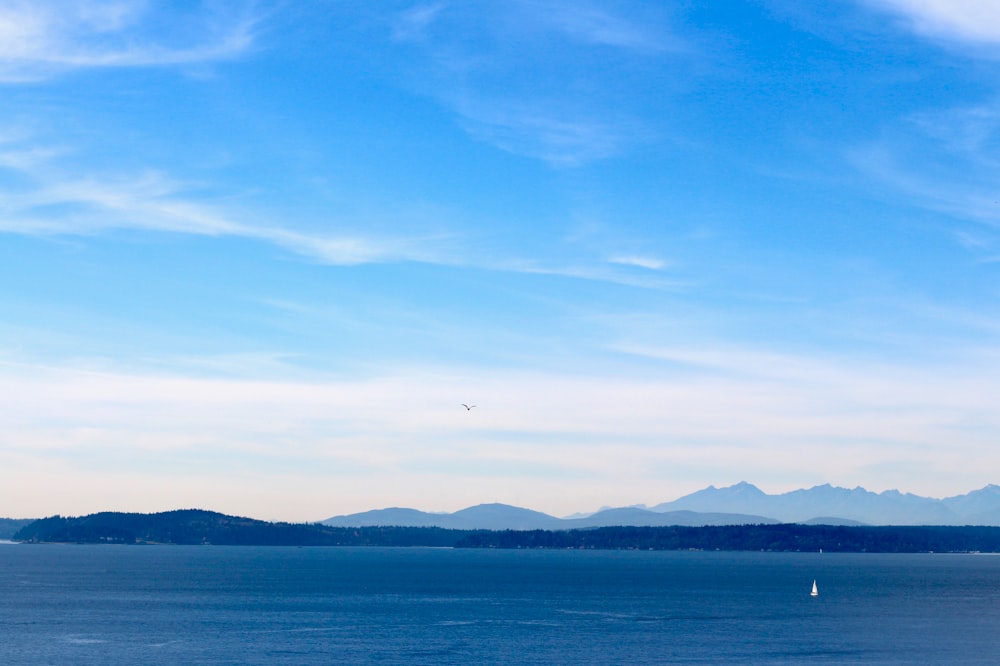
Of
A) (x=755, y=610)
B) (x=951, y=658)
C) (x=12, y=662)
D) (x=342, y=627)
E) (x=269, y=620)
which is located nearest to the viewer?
(x=12, y=662)

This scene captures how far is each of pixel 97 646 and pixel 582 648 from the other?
60.1m

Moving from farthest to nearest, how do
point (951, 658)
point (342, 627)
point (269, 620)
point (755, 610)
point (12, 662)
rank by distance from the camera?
point (755, 610) → point (269, 620) → point (342, 627) → point (951, 658) → point (12, 662)

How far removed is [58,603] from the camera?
19988 centimetres

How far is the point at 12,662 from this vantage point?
12138cm

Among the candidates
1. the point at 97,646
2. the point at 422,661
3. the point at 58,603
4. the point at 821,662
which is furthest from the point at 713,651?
the point at 58,603

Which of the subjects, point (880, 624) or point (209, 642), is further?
point (880, 624)

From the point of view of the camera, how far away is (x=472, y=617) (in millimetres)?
174625

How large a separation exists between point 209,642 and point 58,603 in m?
76.2

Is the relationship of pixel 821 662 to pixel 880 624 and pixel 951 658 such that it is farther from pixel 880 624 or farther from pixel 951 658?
pixel 880 624

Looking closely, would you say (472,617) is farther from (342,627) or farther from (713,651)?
(713,651)

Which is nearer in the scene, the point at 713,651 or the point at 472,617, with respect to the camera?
the point at 713,651

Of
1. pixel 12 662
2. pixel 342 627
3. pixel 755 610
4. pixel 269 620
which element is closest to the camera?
pixel 12 662

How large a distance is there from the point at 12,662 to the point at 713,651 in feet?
270

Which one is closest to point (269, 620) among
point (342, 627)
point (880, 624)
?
point (342, 627)
